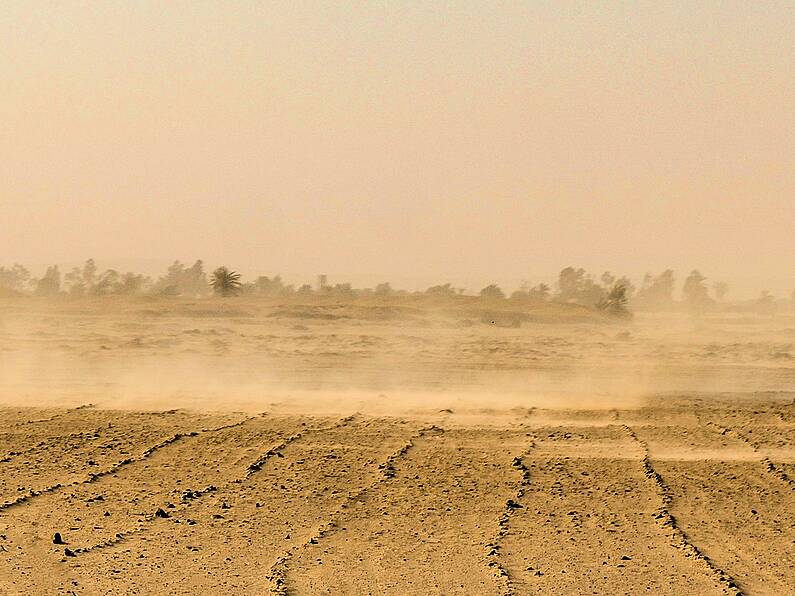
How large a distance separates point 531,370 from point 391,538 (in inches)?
548

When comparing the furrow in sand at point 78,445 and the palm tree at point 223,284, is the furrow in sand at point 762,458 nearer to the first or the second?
the furrow in sand at point 78,445

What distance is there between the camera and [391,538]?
832 centimetres

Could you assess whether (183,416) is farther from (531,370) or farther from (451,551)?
(531,370)

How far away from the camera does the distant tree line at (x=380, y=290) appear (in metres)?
41.1

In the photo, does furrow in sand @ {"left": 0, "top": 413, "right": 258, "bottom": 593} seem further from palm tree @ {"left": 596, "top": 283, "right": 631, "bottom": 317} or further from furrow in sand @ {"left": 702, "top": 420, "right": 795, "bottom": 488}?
palm tree @ {"left": 596, "top": 283, "right": 631, "bottom": 317}

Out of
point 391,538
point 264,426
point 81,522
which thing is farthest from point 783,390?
point 81,522

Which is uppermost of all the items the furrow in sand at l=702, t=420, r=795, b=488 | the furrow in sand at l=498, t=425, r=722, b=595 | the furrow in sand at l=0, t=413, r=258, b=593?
the furrow in sand at l=702, t=420, r=795, b=488

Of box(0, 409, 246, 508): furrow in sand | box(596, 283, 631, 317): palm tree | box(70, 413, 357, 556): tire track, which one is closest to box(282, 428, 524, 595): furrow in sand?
box(70, 413, 357, 556): tire track

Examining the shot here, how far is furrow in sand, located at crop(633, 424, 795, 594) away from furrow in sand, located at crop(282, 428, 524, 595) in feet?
5.61

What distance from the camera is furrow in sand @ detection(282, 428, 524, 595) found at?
23.5 ft

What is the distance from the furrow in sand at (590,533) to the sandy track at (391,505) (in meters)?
0.02

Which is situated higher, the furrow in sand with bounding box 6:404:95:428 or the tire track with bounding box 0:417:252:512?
the furrow in sand with bounding box 6:404:95:428

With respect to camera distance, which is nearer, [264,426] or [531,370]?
[264,426]

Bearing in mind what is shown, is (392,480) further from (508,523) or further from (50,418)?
(50,418)
